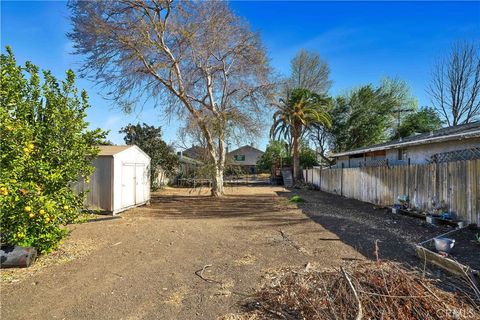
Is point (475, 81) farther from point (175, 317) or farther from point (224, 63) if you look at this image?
point (175, 317)

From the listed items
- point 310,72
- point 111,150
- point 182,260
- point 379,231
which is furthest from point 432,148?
point 310,72

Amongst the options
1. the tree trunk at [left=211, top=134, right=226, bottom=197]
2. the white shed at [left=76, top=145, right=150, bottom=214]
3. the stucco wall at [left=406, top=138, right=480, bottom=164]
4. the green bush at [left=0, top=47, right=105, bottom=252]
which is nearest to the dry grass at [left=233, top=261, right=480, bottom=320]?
the green bush at [left=0, top=47, right=105, bottom=252]

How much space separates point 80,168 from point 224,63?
1174cm

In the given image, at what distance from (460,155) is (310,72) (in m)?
26.8

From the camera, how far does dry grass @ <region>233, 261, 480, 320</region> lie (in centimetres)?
298

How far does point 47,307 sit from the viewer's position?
345 cm

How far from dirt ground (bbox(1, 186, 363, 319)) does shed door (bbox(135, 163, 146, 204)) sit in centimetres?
381

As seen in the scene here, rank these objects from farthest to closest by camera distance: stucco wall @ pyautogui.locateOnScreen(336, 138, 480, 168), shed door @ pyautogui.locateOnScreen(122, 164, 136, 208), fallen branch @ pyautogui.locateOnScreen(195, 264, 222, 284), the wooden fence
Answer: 1. shed door @ pyautogui.locateOnScreen(122, 164, 136, 208)
2. stucco wall @ pyautogui.locateOnScreen(336, 138, 480, 168)
3. the wooden fence
4. fallen branch @ pyautogui.locateOnScreen(195, 264, 222, 284)

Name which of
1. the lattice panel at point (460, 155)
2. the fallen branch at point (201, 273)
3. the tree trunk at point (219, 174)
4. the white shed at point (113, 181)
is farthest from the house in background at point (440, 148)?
the white shed at point (113, 181)

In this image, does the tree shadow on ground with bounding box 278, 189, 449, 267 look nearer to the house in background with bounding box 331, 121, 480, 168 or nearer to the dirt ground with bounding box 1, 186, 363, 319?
the dirt ground with bounding box 1, 186, 363, 319

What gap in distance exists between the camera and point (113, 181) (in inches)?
405

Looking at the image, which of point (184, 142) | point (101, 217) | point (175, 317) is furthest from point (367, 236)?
point (184, 142)

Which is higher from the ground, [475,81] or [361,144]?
[475,81]

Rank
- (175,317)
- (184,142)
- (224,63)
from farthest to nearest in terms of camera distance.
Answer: (184,142)
(224,63)
(175,317)
